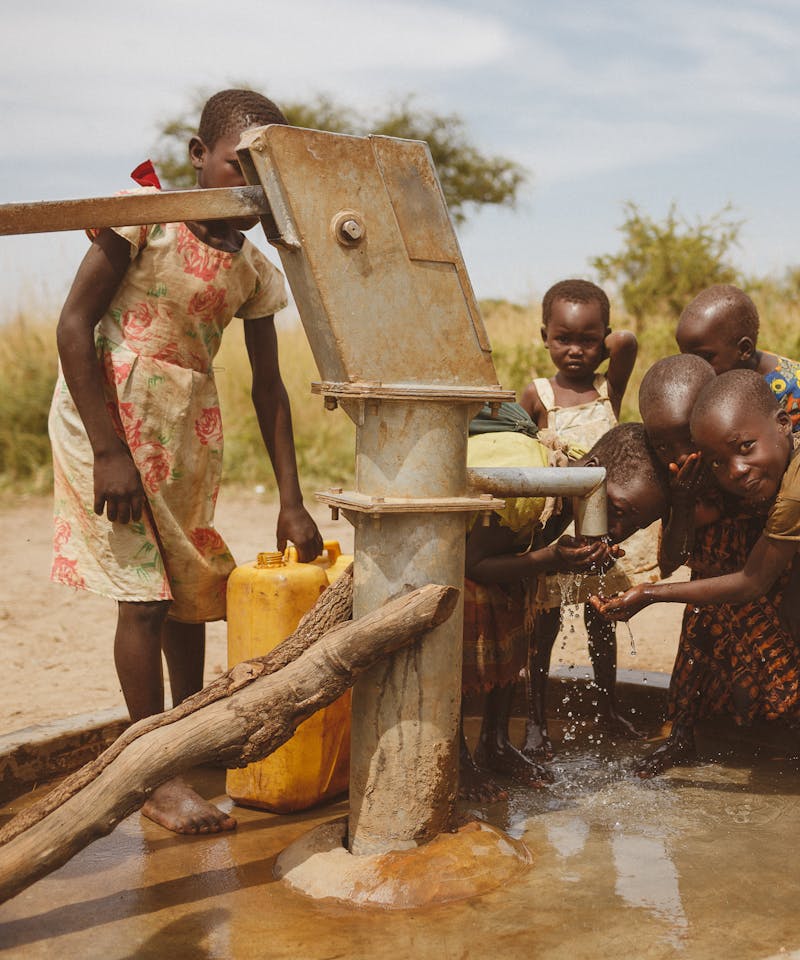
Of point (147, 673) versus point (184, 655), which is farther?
point (184, 655)

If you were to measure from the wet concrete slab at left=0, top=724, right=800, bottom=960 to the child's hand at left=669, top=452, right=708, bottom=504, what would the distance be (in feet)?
2.55

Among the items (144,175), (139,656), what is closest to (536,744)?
(139,656)

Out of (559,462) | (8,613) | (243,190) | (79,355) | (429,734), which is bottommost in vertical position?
(8,613)

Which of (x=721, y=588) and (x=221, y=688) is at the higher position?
(x=721, y=588)

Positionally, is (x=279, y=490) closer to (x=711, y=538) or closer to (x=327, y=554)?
(x=327, y=554)

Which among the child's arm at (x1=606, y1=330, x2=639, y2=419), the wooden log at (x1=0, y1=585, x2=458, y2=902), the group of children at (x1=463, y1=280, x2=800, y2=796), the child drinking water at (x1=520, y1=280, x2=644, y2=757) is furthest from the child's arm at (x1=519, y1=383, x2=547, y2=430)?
the wooden log at (x1=0, y1=585, x2=458, y2=902)

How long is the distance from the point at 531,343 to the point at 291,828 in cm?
621

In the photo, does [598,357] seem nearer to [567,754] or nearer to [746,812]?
[567,754]

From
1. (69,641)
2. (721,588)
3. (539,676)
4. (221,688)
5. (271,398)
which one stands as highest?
(271,398)

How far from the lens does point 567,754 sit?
126 inches

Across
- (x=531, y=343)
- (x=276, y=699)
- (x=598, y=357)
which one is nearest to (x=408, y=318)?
(x=276, y=699)

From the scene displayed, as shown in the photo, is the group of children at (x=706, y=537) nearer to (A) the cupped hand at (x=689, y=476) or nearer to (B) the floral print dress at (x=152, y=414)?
(A) the cupped hand at (x=689, y=476)

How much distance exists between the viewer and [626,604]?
270 cm

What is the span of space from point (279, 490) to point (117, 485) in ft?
1.50
